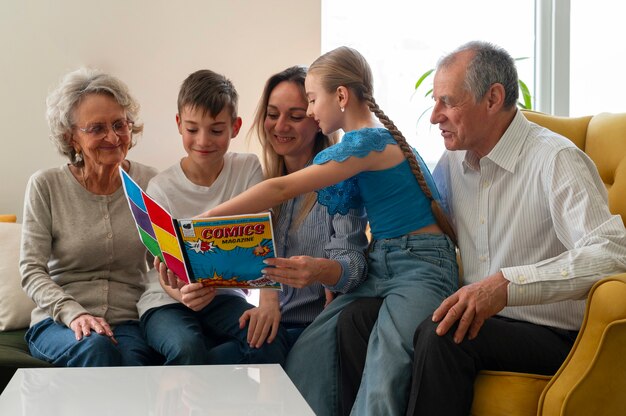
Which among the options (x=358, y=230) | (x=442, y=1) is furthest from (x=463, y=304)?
(x=442, y=1)

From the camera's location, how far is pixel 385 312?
1949mm

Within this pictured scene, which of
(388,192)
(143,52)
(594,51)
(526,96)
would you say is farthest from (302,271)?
(594,51)

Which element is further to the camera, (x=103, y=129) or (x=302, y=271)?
(x=103, y=129)

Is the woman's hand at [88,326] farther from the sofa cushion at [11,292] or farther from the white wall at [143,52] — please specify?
the white wall at [143,52]

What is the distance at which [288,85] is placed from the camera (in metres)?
2.44

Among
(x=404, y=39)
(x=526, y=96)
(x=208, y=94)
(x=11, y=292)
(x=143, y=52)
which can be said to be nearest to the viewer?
(x=208, y=94)

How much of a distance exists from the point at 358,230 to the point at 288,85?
0.54 m

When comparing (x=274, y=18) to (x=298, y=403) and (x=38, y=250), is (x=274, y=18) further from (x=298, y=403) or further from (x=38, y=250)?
(x=298, y=403)

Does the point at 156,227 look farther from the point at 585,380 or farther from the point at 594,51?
the point at 594,51

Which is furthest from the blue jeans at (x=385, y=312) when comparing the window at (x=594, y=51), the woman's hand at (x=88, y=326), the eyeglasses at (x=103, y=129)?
the window at (x=594, y=51)

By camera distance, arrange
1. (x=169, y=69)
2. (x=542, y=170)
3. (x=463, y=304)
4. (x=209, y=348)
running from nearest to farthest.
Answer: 1. (x=463, y=304)
2. (x=542, y=170)
3. (x=209, y=348)
4. (x=169, y=69)

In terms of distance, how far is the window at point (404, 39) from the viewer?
11.6 ft

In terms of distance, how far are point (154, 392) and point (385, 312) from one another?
2.14 ft

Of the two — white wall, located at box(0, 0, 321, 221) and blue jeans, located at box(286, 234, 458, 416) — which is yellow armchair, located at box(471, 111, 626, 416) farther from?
white wall, located at box(0, 0, 321, 221)
